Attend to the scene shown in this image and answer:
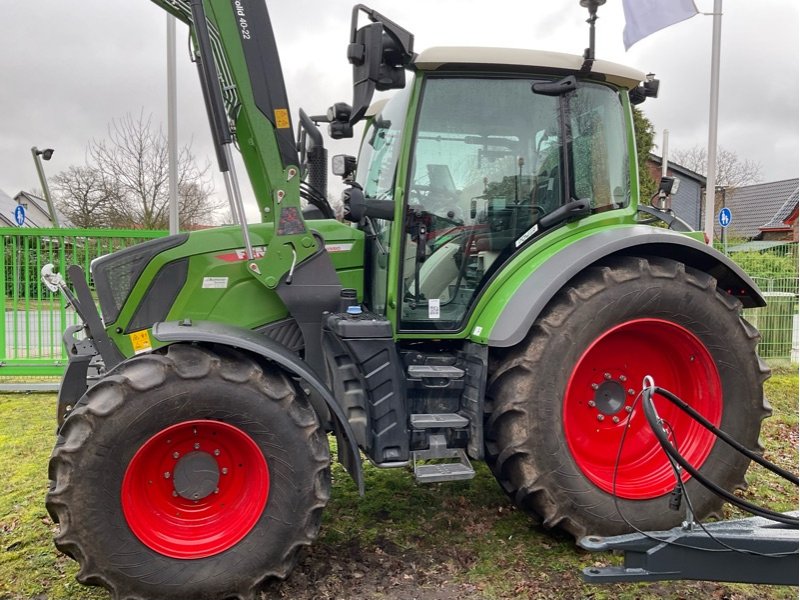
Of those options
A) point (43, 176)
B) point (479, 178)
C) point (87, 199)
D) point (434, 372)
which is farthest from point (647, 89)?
point (87, 199)

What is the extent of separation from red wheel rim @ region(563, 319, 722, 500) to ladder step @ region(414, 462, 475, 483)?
1.95 ft

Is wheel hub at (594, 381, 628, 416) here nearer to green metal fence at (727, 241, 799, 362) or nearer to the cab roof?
the cab roof

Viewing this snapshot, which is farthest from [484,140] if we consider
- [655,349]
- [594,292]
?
[655,349]

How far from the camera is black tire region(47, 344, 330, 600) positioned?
103 inches

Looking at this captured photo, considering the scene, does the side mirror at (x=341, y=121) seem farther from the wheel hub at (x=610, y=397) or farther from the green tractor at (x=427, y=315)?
the wheel hub at (x=610, y=397)

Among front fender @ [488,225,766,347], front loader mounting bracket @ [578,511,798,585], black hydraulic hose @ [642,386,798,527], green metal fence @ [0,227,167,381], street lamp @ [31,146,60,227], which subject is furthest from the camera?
green metal fence @ [0,227,167,381]

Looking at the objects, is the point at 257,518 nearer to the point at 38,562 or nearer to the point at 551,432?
the point at 38,562

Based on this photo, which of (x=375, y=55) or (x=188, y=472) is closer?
(x=188, y=472)

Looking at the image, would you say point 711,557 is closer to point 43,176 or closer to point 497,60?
point 497,60

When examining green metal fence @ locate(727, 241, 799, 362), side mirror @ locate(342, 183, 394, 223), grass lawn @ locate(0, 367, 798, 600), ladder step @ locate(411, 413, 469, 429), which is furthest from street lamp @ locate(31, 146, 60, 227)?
green metal fence @ locate(727, 241, 799, 362)

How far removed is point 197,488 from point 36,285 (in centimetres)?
532

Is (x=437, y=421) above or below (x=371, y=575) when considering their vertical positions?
above

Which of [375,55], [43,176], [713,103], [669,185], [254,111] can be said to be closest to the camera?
[375,55]

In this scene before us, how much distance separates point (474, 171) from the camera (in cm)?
343
